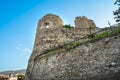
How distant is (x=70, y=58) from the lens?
13.2 m

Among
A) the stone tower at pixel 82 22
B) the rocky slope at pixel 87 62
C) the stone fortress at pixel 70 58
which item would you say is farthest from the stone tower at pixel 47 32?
the rocky slope at pixel 87 62

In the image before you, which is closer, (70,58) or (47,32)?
(70,58)

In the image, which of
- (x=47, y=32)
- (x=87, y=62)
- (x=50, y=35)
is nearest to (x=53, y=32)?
(x=50, y=35)

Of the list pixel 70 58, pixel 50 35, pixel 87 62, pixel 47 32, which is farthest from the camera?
pixel 47 32

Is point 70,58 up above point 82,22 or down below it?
below

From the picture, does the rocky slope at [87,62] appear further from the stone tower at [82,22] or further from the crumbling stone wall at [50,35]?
the stone tower at [82,22]

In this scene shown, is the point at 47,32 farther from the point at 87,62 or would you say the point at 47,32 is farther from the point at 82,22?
the point at 87,62

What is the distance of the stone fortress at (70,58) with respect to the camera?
1051cm

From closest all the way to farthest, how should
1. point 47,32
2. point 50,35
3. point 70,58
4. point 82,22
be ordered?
1. point 70,58
2. point 50,35
3. point 47,32
4. point 82,22

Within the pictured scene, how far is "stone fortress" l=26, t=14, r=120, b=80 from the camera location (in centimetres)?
1051

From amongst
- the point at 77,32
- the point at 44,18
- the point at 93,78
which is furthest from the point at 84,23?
A: the point at 93,78

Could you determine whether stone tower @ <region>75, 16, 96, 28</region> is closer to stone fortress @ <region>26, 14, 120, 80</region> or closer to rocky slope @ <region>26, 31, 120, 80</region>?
stone fortress @ <region>26, 14, 120, 80</region>

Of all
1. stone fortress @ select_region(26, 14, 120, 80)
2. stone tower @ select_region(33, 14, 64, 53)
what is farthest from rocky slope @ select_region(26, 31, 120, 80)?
stone tower @ select_region(33, 14, 64, 53)

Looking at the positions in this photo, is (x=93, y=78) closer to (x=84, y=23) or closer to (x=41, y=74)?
(x=41, y=74)
